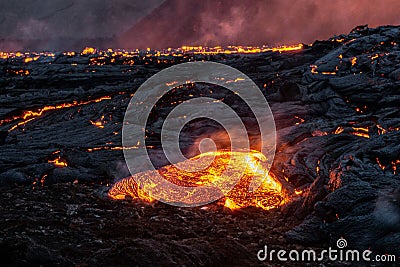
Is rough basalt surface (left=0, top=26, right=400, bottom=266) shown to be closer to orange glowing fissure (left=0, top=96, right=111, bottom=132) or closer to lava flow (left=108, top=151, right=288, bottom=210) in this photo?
orange glowing fissure (left=0, top=96, right=111, bottom=132)

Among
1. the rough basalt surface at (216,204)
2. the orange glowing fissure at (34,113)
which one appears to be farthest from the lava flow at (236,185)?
the orange glowing fissure at (34,113)

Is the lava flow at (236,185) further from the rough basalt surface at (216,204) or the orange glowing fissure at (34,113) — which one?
the orange glowing fissure at (34,113)

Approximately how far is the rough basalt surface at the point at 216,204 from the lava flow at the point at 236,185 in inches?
29.8

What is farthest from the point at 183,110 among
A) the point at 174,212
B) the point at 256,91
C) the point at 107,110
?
the point at 174,212

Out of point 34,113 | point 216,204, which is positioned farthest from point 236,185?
point 34,113

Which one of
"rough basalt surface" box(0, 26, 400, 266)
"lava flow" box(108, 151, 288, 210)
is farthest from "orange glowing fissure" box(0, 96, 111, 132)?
"lava flow" box(108, 151, 288, 210)

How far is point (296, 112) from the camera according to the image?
26.7 metres

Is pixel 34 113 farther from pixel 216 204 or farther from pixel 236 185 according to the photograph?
pixel 216 204

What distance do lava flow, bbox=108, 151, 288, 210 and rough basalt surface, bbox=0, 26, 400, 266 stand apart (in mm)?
757

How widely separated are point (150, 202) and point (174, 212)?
1510 millimetres

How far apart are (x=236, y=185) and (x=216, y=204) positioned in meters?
2.56

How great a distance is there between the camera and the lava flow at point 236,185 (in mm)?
14117

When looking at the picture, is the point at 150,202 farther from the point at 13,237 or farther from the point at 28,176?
the point at 28,176

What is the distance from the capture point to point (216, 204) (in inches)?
538
